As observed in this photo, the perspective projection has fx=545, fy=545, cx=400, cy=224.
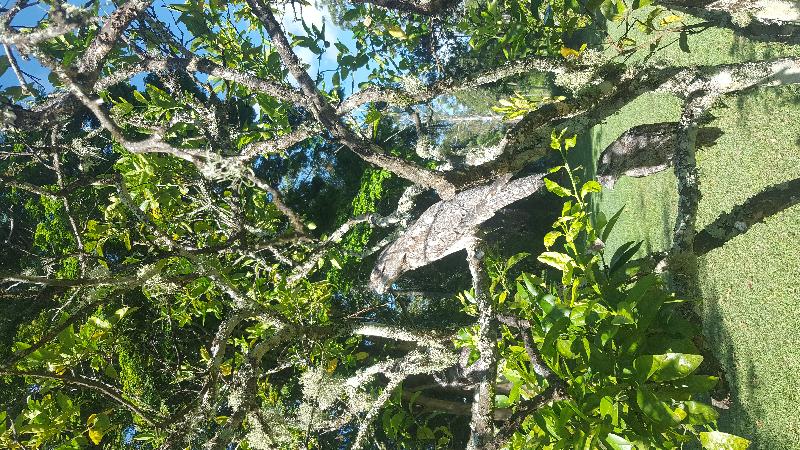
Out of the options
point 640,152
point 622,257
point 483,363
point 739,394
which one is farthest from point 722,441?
point 739,394

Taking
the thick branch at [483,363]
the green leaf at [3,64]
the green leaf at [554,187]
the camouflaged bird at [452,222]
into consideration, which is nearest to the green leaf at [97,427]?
the camouflaged bird at [452,222]

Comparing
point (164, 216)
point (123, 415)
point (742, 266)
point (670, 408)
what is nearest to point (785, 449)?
point (742, 266)

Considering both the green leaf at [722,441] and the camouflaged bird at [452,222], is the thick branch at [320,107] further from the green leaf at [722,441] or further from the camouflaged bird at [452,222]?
the green leaf at [722,441]

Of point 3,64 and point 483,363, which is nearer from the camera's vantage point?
point 3,64

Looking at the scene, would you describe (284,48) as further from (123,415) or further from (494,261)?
(123,415)

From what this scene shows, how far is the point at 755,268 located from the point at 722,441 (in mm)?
2979

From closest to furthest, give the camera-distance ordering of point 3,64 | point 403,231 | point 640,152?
point 3,64 < point 640,152 < point 403,231

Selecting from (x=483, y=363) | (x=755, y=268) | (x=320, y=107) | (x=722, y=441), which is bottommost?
(x=755, y=268)

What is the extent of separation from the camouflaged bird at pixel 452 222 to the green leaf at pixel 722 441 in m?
1.11

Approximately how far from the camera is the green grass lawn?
3.75m

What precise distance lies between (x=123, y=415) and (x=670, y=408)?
5.27m

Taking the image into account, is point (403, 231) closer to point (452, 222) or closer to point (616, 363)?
point (452, 222)

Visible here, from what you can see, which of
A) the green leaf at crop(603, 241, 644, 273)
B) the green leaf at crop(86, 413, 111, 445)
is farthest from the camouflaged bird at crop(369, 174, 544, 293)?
the green leaf at crop(86, 413, 111, 445)

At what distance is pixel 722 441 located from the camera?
6.10 feet
